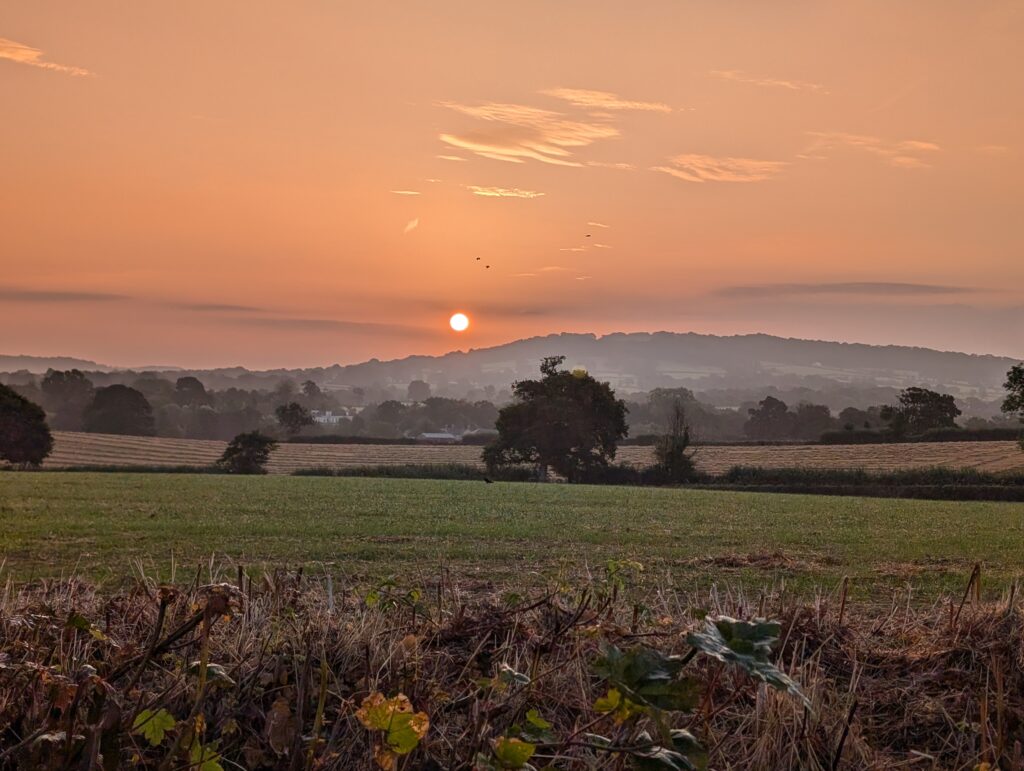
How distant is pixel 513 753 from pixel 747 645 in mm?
625

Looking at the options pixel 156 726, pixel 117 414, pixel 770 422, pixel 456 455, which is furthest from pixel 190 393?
pixel 156 726

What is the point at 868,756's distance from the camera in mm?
2787

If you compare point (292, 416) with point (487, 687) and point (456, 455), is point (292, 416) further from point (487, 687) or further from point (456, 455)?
point (487, 687)


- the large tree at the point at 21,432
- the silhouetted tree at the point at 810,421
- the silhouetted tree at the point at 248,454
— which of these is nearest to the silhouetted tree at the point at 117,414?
the large tree at the point at 21,432

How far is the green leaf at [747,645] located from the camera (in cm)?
198

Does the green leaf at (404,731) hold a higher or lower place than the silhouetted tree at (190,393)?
lower

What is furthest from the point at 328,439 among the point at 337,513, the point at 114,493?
the point at 337,513

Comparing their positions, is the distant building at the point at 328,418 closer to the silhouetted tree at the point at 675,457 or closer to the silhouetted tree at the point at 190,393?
the silhouetted tree at the point at 190,393

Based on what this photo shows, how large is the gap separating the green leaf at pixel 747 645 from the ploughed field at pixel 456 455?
60801 mm

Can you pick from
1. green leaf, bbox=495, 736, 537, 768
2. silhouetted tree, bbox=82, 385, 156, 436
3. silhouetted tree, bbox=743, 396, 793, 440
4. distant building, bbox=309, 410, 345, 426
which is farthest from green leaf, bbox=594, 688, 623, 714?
distant building, bbox=309, 410, 345, 426

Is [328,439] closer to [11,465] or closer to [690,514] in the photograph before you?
[11,465]

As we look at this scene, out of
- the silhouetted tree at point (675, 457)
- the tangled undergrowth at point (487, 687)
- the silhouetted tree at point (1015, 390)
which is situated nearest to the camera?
the tangled undergrowth at point (487, 687)

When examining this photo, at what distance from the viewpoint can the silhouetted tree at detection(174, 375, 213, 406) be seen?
14088 cm

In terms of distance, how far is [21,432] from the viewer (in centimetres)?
6256
